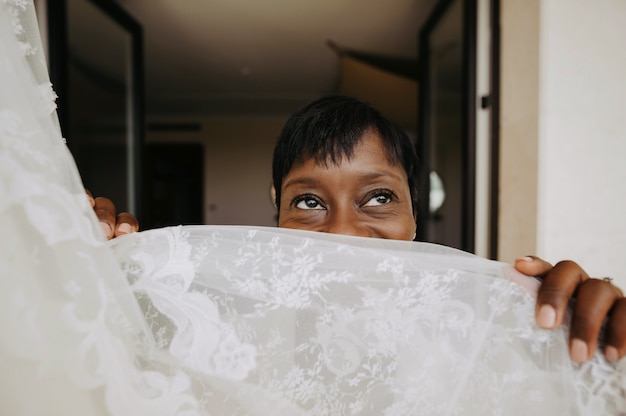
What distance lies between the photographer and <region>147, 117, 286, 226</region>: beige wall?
584 cm

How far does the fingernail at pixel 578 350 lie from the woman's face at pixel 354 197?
393 mm

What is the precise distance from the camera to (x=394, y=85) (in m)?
3.22

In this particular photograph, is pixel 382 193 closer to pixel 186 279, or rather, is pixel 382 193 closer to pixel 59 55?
pixel 186 279

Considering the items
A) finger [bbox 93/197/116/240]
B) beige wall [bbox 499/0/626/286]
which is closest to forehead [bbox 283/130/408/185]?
finger [bbox 93/197/116/240]

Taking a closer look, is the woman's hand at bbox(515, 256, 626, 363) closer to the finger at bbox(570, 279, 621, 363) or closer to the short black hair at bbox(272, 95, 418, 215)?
the finger at bbox(570, 279, 621, 363)

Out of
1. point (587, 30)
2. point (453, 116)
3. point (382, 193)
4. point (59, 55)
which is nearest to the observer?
point (382, 193)

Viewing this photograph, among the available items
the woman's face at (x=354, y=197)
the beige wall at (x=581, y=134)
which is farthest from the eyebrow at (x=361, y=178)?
the beige wall at (x=581, y=134)

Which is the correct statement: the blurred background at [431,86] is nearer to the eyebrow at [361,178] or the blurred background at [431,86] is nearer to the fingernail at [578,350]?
the eyebrow at [361,178]

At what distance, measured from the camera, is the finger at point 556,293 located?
0.40 m

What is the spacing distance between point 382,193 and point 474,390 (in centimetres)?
41

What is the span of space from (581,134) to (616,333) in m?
1.03

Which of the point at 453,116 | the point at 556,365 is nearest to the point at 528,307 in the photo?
the point at 556,365

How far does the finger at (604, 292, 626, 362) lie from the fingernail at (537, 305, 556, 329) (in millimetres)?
55

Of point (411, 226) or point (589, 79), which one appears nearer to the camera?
point (411, 226)
